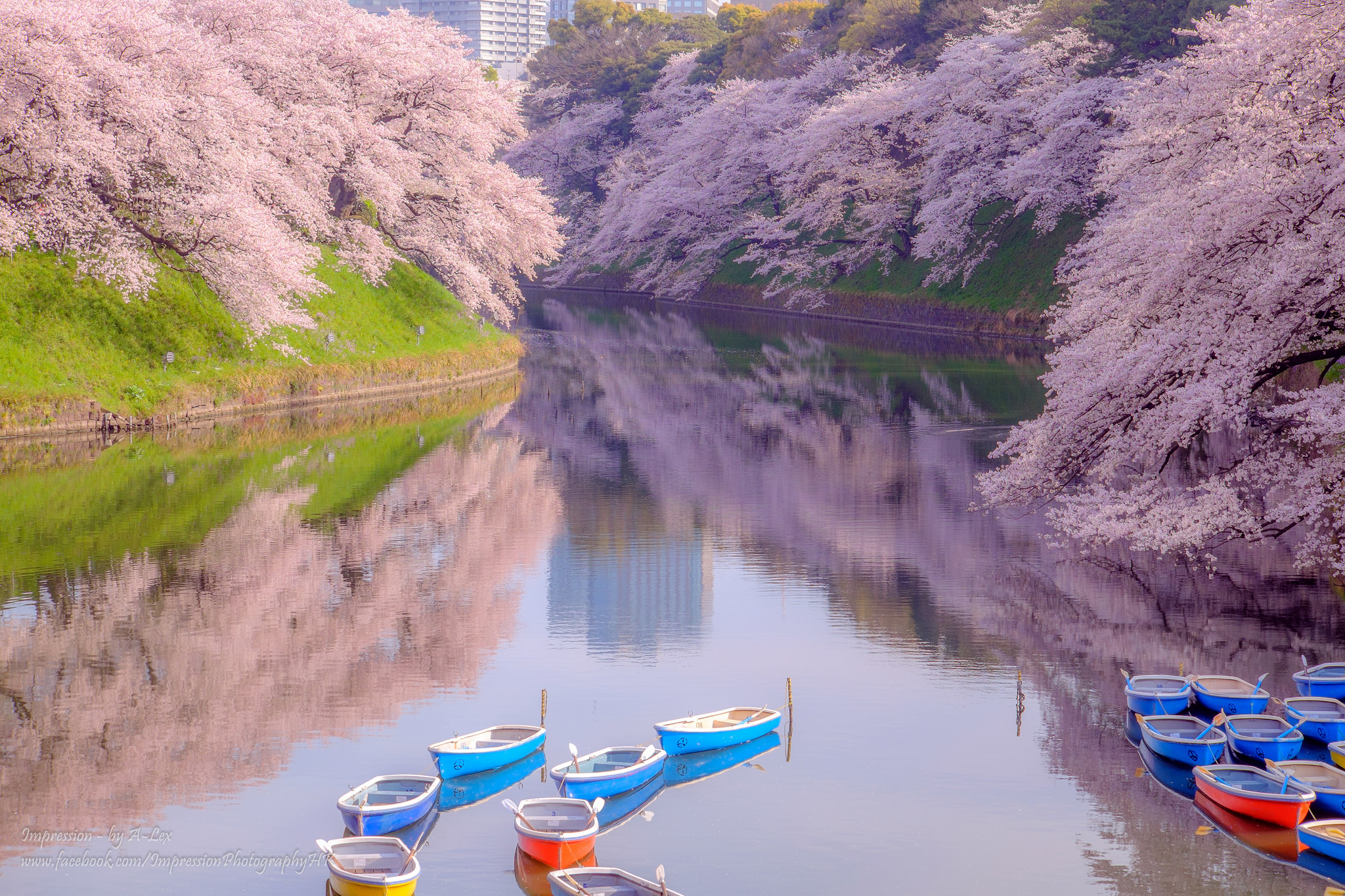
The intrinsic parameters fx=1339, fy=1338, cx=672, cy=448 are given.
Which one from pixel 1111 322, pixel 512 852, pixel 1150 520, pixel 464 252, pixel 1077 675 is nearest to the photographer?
pixel 512 852

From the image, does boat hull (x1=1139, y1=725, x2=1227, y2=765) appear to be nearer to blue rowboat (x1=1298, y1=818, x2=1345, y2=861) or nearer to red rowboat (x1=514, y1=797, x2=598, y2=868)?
blue rowboat (x1=1298, y1=818, x2=1345, y2=861)

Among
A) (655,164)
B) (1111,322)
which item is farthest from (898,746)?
(655,164)

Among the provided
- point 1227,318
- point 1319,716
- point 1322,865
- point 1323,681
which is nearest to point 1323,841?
point 1322,865

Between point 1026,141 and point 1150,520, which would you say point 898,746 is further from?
point 1026,141

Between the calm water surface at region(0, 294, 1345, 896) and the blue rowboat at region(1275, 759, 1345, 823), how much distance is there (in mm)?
906

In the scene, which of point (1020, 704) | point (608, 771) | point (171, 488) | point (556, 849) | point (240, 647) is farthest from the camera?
point (171, 488)

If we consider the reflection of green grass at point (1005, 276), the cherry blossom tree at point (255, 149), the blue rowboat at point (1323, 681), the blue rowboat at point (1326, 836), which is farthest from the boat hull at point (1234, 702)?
the reflection of green grass at point (1005, 276)

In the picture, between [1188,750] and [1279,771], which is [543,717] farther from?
[1279,771]

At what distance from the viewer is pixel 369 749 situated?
44.4 feet

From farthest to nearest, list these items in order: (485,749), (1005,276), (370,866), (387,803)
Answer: (1005,276), (485,749), (387,803), (370,866)

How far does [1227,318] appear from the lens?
19953mm

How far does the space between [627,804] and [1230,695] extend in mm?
6614

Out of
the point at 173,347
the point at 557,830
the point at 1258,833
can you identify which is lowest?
the point at 1258,833

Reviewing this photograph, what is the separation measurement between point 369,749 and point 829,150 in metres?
59.2
